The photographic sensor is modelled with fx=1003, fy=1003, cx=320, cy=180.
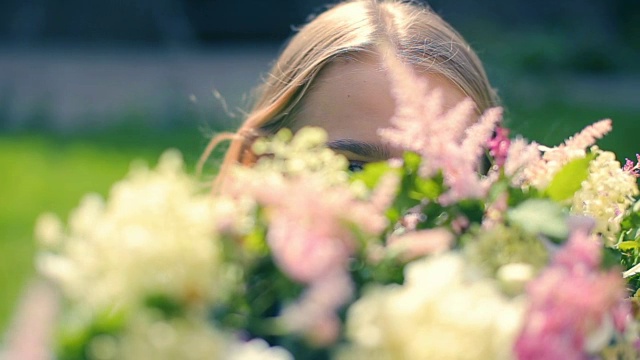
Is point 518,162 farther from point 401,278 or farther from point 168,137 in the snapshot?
point 168,137

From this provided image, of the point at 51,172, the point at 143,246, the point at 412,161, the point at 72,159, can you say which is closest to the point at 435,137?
the point at 412,161

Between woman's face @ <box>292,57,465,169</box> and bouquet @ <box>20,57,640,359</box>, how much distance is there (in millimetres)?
923

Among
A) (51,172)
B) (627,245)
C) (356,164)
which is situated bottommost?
(51,172)

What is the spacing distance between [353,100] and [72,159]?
6.43 metres

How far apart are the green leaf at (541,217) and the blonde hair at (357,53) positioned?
1.22 meters

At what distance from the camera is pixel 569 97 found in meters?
11.3

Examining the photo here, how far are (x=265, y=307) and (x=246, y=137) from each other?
1.47 metres

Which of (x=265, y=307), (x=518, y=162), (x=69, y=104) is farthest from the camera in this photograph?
(x=69, y=104)

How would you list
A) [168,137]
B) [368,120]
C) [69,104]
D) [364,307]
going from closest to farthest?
[364,307] < [368,120] < [168,137] < [69,104]

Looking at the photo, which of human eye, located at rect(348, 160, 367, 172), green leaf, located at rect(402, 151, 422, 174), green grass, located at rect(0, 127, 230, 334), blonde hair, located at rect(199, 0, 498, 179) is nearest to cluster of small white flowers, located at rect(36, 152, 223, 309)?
green leaf, located at rect(402, 151, 422, 174)

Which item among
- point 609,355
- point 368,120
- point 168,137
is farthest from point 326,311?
point 168,137

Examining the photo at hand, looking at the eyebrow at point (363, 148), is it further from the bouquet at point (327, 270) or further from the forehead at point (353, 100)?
the bouquet at point (327, 270)

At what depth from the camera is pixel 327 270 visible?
79 centimetres

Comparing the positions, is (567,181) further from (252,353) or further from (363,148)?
(363,148)
